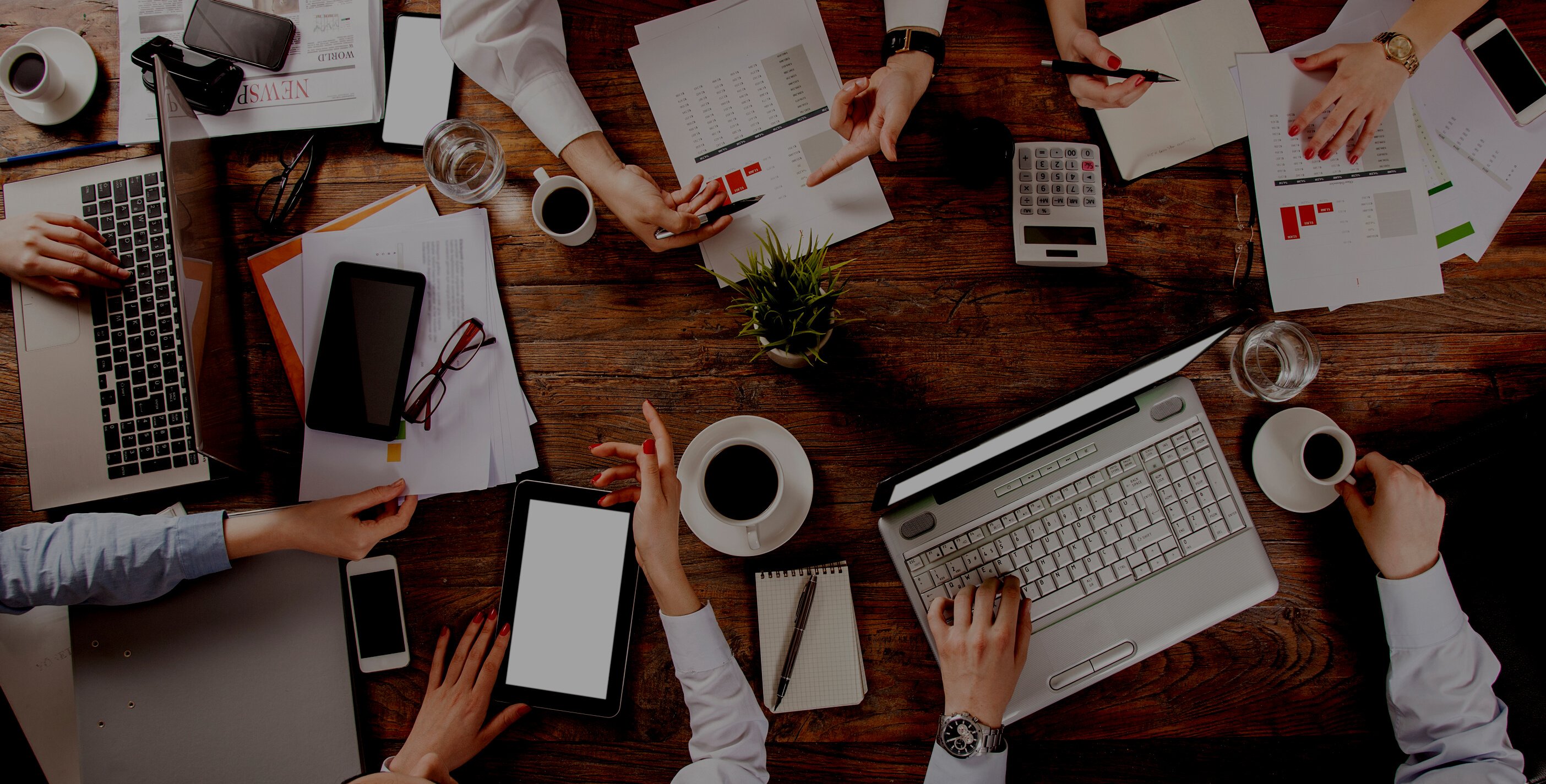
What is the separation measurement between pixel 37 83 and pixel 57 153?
0.11 m

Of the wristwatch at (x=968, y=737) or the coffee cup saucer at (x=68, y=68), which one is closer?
the wristwatch at (x=968, y=737)

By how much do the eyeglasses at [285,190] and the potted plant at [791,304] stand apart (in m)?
0.72

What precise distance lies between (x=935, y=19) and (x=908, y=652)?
1.00 m

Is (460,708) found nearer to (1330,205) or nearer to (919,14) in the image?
(919,14)

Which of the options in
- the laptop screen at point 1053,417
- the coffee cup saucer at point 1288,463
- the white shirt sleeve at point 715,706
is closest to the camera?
the laptop screen at point 1053,417

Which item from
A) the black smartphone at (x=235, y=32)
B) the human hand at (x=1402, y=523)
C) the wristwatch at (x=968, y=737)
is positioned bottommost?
the wristwatch at (x=968, y=737)

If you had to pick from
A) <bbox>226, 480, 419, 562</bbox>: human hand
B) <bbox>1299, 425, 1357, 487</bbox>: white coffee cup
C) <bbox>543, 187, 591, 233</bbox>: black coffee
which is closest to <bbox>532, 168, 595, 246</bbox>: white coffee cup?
<bbox>543, 187, 591, 233</bbox>: black coffee

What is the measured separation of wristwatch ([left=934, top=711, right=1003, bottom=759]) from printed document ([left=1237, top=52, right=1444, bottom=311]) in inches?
32.2

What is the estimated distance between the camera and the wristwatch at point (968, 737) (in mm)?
991

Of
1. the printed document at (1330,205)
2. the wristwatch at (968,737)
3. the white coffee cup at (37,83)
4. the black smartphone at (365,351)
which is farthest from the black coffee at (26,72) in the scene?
the printed document at (1330,205)

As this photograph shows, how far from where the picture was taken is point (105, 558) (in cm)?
104

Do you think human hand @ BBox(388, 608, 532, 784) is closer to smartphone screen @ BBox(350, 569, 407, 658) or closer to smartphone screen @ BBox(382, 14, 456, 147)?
smartphone screen @ BBox(350, 569, 407, 658)

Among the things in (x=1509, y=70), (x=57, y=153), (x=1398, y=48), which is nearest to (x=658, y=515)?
(x=57, y=153)

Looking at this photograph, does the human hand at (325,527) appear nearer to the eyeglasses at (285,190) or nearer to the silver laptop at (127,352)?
the silver laptop at (127,352)
